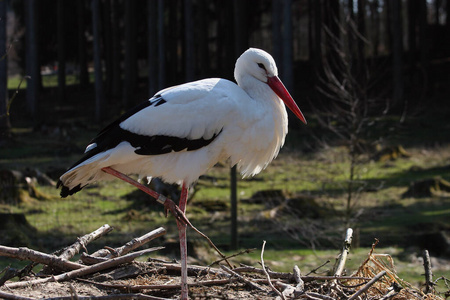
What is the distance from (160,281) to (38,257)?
87 centimetres

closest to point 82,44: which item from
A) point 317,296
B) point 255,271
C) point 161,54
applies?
point 161,54

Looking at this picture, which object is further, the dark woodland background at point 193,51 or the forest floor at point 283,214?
the dark woodland background at point 193,51

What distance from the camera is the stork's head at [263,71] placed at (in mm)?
5066

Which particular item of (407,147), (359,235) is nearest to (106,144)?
(359,235)

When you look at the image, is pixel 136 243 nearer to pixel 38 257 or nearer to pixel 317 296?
pixel 38 257

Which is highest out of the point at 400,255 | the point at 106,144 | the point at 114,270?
the point at 106,144

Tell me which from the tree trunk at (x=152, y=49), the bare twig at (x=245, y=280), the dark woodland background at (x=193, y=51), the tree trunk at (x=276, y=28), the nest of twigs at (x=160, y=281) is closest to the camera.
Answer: the nest of twigs at (x=160, y=281)

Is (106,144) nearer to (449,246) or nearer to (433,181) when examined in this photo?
(449,246)

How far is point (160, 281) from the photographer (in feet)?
16.0

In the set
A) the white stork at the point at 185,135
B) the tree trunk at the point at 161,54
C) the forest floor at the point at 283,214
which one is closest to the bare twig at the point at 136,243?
the white stork at the point at 185,135

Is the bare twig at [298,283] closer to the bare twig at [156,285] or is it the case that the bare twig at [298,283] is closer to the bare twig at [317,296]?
the bare twig at [317,296]

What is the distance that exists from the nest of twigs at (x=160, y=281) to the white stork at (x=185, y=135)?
0.31 meters

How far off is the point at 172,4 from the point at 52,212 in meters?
19.7

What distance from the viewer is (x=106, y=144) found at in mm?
4824
